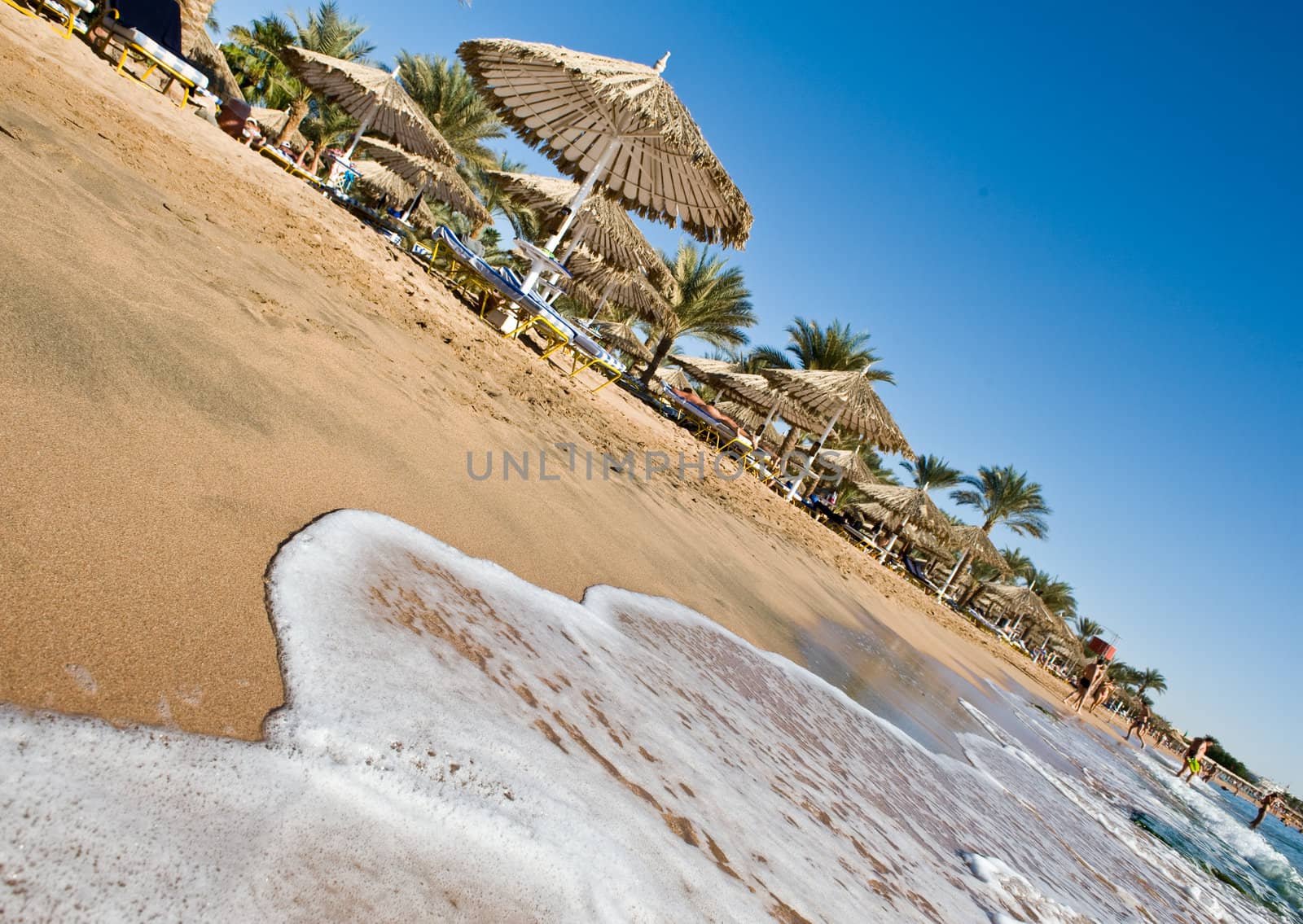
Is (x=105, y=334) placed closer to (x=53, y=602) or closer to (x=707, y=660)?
(x=53, y=602)

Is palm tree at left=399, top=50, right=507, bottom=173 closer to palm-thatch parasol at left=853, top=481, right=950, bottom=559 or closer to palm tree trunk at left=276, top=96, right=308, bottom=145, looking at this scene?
palm tree trunk at left=276, top=96, right=308, bottom=145

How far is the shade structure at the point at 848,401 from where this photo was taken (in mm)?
18109

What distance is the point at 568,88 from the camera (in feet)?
27.8

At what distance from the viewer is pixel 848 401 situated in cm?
1798

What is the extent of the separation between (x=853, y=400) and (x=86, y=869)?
60.6 feet

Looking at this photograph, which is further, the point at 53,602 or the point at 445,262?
the point at 445,262

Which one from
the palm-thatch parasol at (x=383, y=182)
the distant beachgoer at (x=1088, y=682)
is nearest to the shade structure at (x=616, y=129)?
the palm-thatch parasol at (x=383, y=182)

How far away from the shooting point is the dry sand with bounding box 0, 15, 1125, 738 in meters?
1.46

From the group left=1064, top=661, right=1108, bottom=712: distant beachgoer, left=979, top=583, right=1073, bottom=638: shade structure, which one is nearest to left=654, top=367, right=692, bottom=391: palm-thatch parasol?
left=979, top=583, right=1073, bottom=638: shade structure

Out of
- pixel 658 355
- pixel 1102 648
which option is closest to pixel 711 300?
pixel 658 355

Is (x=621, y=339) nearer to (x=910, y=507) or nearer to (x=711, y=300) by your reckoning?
(x=711, y=300)

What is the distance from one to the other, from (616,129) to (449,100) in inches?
886

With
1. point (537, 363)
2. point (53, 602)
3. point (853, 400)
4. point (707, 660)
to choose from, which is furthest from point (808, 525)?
point (53, 602)

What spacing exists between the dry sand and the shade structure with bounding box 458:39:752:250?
313 centimetres
